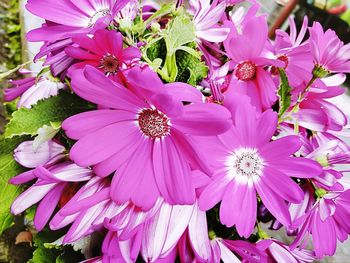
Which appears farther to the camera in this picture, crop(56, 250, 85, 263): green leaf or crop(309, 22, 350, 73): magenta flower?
crop(56, 250, 85, 263): green leaf

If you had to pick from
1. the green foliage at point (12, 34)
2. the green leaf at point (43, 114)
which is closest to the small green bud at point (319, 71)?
the green leaf at point (43, 114)

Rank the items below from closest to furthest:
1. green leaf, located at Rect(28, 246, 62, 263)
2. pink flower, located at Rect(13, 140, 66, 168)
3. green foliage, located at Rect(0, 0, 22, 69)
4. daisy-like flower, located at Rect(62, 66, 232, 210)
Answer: daisy-like flower, located at Rect(62, 66, 232, 210) → pink flower, located at Rect(13, 140, 66, 168) → green leaf, located at Rect(28, 246, 62, 263) → green foliage, located at Rect(0, 0, 22, 69)

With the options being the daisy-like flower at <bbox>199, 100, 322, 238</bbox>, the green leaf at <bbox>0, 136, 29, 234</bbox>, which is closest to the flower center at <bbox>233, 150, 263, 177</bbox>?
the daisy-like flower at <bbox>199, 100, 322, 238</bbox>

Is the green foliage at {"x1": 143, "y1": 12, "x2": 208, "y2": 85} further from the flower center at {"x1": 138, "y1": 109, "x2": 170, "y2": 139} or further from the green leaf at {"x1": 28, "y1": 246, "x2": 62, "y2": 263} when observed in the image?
the green leaf at {"x1": 28, "y1": 246, "x2": 62, "y2": 263}

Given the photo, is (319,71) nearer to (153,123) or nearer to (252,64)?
(252,64)

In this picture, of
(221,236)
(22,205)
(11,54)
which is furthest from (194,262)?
(11,54)

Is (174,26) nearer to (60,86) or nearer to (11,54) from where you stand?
(60,86)
